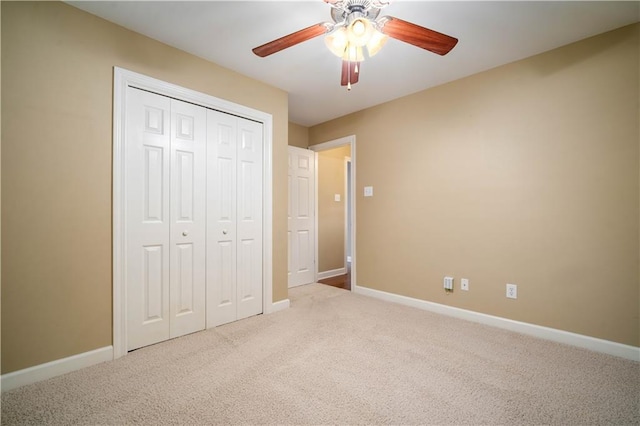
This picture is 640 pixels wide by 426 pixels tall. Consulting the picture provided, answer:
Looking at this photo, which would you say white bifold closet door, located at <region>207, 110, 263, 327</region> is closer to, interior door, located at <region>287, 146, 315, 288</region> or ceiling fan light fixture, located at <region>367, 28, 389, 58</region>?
interior door, located at <region>287, 146, 315, 288</region>

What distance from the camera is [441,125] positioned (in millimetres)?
3152

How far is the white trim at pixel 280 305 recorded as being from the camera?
315 centimetres

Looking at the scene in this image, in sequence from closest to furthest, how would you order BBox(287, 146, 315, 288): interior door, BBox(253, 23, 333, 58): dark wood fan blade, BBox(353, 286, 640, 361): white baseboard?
BBox(253, 23, 333, 58): dark wood fan blade
BBox(353, 286, 640, 361): white baseboard
BBox(287, 146, 315, 288): interior door

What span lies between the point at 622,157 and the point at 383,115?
227cm

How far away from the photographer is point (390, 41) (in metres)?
2.33

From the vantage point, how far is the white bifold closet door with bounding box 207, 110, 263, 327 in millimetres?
2703

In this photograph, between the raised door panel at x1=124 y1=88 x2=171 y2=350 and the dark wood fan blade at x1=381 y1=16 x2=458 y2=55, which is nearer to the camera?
the dark wood fan blade at x1=381 y1=16 x2=458 y2=55

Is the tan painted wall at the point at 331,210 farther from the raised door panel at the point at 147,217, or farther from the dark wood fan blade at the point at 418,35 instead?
the dark wood fan blade at the point at 418,35

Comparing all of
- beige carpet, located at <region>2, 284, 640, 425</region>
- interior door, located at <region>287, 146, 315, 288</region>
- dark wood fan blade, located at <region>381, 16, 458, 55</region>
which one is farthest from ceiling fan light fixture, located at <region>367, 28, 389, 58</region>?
interior door, located at <region>287, 146, 315, 288</region>

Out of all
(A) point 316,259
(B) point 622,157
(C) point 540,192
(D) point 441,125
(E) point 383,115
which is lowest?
(A) point 316,259

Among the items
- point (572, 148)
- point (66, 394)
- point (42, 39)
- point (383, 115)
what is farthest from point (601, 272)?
point (42, 39)

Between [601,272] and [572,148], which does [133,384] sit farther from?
[572,148]

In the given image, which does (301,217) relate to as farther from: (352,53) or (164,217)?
(352,53)

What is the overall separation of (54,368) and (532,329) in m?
3.68
